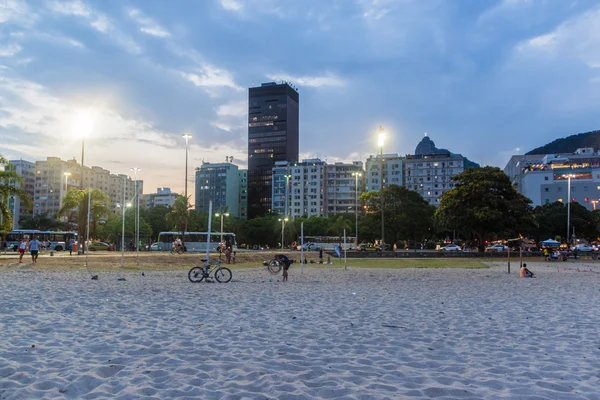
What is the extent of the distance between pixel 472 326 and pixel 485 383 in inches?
169

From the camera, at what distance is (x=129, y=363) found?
22.0 ft

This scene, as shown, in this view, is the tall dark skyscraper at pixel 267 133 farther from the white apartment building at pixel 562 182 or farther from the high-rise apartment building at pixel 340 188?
the white apartment building at pixel 562 182

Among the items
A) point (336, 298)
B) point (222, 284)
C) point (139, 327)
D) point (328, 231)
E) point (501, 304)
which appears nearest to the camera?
point (139, 327)

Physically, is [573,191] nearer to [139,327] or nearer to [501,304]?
[501,304]

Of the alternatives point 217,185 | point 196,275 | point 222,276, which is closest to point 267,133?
point 217,185

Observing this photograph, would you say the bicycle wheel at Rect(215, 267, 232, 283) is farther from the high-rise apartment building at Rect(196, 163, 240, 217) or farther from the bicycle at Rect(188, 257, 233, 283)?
the high-rise apartment building at Rect(196, 163, 240, 217)

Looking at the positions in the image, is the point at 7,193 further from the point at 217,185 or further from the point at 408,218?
the point at 217,185

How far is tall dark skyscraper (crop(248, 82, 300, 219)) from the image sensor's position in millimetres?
177250

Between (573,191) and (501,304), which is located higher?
(573,191)

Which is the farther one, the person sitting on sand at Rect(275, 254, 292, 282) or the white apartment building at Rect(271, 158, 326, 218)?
the white apartment building at Rect(271, 158, 326, 218)

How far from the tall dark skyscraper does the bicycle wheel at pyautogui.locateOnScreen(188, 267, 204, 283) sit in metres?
155

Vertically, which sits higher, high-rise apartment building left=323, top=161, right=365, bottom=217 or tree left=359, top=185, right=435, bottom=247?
high-rise apartment building left=323, top=161, right=365, bottom=217

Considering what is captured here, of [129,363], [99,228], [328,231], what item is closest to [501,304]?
[129,363]

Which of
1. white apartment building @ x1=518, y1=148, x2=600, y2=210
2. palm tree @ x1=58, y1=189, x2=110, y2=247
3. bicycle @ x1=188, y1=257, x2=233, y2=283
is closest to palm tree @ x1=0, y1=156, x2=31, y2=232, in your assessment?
palm tree @ x1=58, y1=189, x2=110, y2=247
